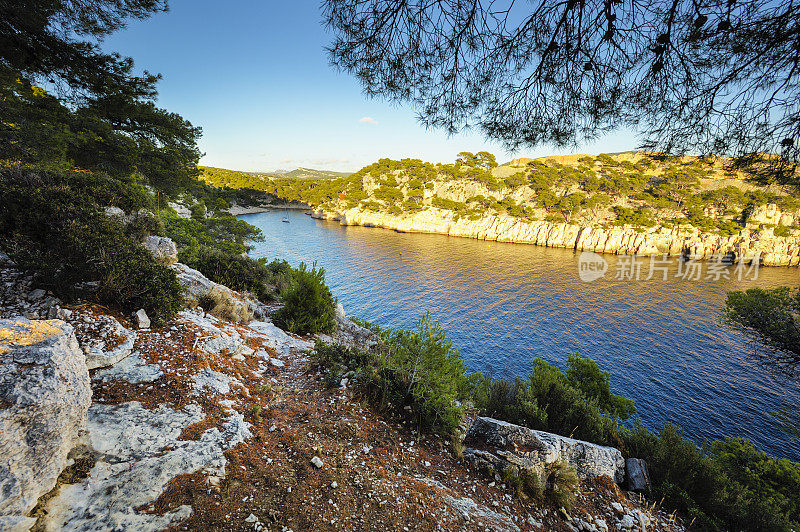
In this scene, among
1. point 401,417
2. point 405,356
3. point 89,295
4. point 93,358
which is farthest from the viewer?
point 405,356

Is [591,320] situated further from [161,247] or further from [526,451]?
[161,247]

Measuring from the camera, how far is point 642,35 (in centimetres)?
296

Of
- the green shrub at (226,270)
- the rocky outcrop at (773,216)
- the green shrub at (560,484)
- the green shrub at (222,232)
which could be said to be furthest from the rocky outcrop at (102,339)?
the rocky outcrop at (773,216)

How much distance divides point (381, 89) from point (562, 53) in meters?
2.29

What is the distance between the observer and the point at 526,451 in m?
4.68

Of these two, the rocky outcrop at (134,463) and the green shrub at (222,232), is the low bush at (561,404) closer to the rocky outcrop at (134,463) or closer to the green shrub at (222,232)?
the rocky outcrop at (134,463)

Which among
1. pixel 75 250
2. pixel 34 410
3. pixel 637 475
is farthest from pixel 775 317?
pixel 75 250

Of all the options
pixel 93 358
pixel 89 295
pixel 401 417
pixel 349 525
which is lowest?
pixel 401 417

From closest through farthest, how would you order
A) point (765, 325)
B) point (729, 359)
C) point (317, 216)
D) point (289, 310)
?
point (289, 310) → point (765, 325) → point (729, 359) → point (317, 216)

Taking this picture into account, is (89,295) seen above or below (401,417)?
above

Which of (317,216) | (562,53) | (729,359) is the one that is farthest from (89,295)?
(317,216)

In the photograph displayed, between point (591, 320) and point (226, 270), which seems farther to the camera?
point (591, 320)

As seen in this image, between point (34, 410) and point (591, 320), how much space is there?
93.7ft

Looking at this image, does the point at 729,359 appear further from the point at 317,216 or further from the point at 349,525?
the point at 317,216
